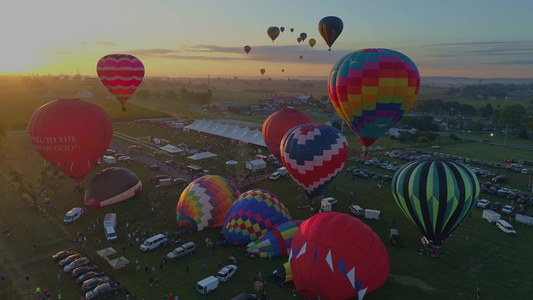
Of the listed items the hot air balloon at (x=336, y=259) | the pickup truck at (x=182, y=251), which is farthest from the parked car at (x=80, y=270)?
the hot air balloon at (x=336, y=259)

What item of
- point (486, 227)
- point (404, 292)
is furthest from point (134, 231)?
point (486, 227)

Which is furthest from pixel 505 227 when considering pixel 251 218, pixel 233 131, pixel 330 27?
pixel 233 131

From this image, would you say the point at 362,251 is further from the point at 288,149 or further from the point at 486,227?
the point at 486,227

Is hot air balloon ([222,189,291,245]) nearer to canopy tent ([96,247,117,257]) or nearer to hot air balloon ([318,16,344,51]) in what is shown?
canopy tent ([96,247,117,257])

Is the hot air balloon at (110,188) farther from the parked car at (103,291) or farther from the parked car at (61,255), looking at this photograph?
the parked car at (103,291)

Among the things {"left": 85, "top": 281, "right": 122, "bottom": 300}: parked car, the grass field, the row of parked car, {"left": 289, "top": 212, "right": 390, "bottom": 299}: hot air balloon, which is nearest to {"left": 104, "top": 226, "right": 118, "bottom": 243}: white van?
the grass field

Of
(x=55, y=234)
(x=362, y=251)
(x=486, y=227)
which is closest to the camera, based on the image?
(x=362, y=251)

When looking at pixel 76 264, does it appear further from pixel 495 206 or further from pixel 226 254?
pixel 495 206
